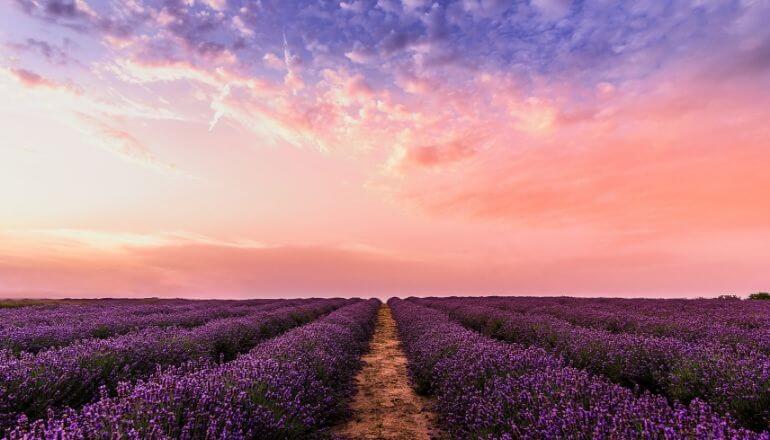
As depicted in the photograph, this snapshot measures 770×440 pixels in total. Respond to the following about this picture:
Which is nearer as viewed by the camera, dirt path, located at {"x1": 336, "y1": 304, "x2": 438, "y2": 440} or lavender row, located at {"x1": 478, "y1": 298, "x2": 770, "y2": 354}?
dirt path, located at {"x1": 336, "y1": 304, "x2": 438, "y2": 440}

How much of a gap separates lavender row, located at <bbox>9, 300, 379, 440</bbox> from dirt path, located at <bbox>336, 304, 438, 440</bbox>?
0.37m

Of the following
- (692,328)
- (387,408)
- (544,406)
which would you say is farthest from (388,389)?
(692,328)

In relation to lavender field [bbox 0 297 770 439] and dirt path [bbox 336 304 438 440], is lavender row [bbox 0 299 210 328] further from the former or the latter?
dirt path [bbox 336 304 438 440]

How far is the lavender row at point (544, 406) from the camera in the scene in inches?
106

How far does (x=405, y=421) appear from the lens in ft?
18.3

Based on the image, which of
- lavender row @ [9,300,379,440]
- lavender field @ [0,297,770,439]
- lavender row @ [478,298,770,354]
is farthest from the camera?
lavender row @ [478,298,770,354]

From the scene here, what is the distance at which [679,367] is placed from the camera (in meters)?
5.39

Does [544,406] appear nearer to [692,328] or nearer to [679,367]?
[679,367]

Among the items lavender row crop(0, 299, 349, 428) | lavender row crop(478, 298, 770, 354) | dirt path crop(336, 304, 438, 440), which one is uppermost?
lavender row crop(478, 298, 770, 354)

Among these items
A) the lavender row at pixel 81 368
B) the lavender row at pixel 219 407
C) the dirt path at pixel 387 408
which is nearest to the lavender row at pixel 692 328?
the dirt path at pixel 387 408

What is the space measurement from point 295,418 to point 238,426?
39.2 inches

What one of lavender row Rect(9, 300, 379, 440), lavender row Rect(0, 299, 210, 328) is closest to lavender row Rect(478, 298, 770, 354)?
lavender row Rect(9, 300, 379, 440)

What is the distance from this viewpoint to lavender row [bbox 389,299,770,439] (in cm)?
269

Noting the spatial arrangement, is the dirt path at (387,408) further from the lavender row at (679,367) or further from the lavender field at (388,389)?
the lavender row at (679,367)
